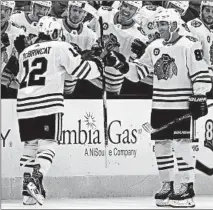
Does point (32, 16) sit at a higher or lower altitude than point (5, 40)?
higher

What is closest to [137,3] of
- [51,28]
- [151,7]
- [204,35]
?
[151,7]

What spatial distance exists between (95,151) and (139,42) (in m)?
0.78

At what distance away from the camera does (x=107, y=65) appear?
16.8ft

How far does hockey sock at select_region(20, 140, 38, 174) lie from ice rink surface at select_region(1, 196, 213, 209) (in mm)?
224

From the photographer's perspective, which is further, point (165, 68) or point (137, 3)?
point (137, 3)

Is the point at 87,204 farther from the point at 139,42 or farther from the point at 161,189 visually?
the point at 139,42

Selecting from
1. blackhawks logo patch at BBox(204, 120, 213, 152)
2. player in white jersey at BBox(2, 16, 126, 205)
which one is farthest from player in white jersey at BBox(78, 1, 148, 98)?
blackhawks logo patch at BBox(204, 120, 213, 152)

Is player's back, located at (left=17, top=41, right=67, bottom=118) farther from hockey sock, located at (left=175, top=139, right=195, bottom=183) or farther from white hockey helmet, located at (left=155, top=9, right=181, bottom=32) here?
Result: hockey sock, located at (left=175, top=139, right=195, bottom=183)

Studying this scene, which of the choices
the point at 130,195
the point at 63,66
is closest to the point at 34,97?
the point at 63,66

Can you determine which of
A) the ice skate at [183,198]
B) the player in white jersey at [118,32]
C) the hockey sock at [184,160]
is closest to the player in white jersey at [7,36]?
the player in white jersey at [118,32]

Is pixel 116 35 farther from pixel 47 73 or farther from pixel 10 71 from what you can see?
pixel 10 71

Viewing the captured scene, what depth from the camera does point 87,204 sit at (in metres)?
4.94

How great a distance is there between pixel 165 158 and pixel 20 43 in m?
1.20

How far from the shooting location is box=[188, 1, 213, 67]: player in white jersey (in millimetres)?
5242
